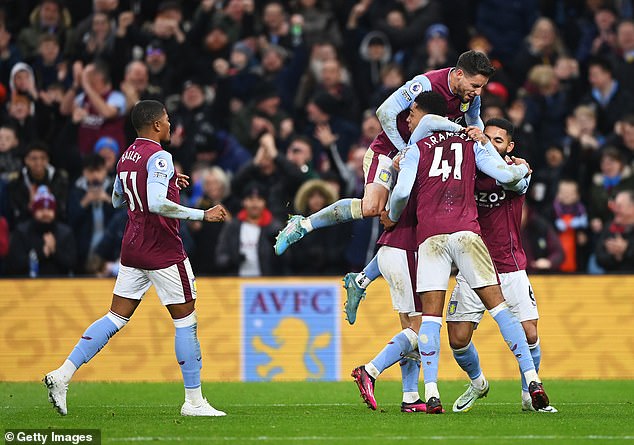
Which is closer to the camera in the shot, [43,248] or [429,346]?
[429,346]

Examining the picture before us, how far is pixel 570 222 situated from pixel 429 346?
22.6 ft

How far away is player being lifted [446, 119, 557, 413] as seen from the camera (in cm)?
1121

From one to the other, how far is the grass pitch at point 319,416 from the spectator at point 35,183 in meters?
3.37

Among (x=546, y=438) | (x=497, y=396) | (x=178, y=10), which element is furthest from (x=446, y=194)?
(x=178, y=10)

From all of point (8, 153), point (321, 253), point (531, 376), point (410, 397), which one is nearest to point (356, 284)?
point (410, 397)

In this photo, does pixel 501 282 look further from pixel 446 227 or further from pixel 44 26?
pixel 44 26

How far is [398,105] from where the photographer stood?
1117cm

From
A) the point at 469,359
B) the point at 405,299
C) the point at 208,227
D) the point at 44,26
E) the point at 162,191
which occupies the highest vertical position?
the point at 44,26

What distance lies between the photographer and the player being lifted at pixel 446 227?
10.5 meters

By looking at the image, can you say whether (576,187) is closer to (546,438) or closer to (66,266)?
(66,266)

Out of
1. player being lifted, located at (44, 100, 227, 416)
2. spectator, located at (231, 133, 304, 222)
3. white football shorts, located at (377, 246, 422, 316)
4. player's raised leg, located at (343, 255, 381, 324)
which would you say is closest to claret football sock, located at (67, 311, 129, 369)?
player being lifted, located at (44, 100, 227, 416)

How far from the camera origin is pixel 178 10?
66.1 ft

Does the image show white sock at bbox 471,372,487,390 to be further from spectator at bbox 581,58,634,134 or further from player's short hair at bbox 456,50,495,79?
spectator at bbox 581,58,634,134

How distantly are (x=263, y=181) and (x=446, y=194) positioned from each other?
6995mm
